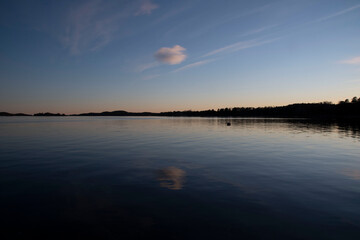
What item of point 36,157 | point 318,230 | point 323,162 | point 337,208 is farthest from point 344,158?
point 36,157

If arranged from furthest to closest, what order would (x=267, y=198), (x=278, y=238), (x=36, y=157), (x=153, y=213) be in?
1. (x=36, y=157)
2. (x=267, y=198)
3. (x=153, y=213)
4. (x=278, y=238)

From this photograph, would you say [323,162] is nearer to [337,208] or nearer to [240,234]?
[337,208]

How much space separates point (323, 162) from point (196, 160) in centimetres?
1348

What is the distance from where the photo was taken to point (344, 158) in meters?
23.3

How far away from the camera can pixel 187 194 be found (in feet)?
40.0

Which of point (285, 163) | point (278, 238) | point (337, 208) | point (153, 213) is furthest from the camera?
point (285, 163)

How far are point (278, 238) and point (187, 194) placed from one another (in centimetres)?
553

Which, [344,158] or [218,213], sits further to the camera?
[344,158]

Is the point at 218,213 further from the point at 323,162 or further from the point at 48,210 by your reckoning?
the point at 323,162

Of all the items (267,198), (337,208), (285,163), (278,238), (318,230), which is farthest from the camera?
(285,163)

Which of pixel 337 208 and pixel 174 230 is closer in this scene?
pixel 174 230

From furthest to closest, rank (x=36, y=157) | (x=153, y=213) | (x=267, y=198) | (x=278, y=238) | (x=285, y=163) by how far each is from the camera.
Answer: (x=36, y=157) < (x=285, y=163) < (x=267, y=198) < (x=153, y=213) < (x=278, y=238)

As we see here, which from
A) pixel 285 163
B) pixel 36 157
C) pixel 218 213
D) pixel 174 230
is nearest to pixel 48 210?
pixel 174 230

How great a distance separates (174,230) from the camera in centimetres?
829
